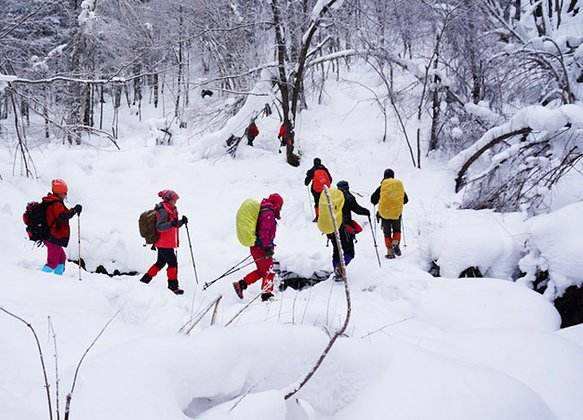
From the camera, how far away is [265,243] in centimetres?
562

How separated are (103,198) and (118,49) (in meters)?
13.7

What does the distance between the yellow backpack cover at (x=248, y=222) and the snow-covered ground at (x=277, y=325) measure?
3.07 feet

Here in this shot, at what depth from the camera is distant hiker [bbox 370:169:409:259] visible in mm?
7168

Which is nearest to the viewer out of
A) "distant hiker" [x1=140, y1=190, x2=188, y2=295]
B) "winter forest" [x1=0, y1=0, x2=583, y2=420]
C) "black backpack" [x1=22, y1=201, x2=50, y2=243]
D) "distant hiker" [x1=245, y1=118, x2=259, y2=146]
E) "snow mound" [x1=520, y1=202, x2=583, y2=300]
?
"winter forest" [x1=0, y1=0, x2=583, y2=420]

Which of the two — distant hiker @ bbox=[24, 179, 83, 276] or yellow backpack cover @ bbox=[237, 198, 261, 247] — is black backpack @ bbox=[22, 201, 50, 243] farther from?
yellow backpack cover @ bbox=[237, 198, 261, 247]

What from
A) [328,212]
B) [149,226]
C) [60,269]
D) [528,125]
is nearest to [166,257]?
[149,226]

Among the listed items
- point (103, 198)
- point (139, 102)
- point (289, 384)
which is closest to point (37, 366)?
point (289, 384)

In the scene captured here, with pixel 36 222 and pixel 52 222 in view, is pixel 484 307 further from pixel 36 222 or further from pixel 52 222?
pixel 36 222

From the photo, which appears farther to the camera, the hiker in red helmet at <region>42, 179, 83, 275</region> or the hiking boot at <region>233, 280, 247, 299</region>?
the hiking boot at <region>233, 280, 247, 299</region>

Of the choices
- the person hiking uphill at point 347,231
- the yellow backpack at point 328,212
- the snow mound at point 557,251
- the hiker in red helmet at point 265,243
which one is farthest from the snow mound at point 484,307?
the hiker in red helmet at point 265,243

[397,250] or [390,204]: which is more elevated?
[390,204]

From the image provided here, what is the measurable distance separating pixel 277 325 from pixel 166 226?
4.34 m

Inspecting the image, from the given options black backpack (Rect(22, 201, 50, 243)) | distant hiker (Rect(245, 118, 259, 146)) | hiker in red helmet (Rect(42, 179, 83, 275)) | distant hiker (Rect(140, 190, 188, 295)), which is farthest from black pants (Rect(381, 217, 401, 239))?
distant hiker (Rect(245, 118, 259, 146))

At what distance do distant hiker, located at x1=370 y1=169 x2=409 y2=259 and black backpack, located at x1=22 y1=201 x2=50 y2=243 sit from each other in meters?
5.27
